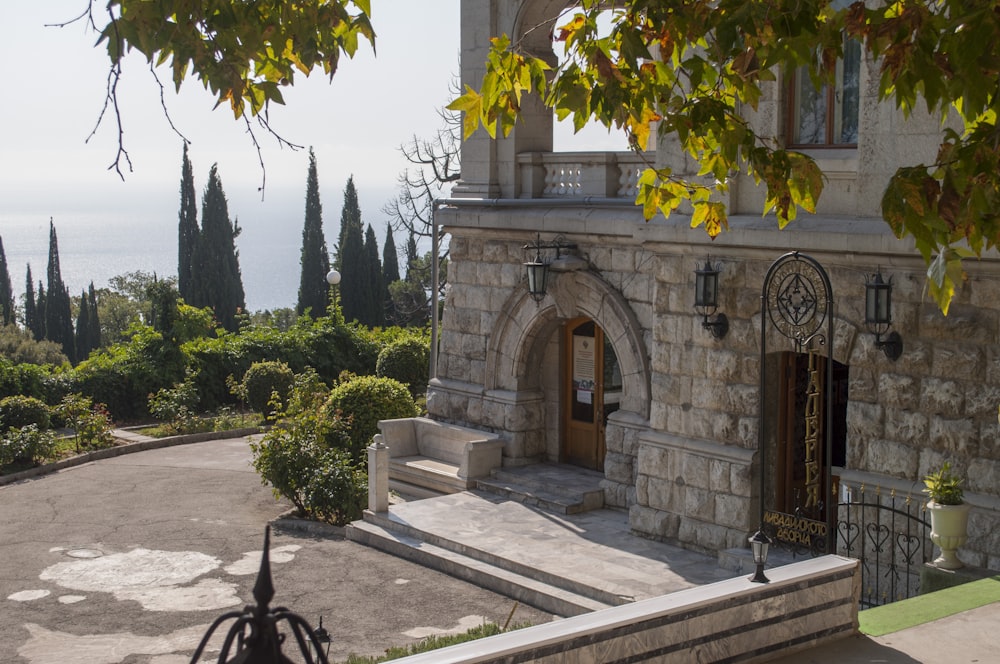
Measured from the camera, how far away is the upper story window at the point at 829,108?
11898 millimetres

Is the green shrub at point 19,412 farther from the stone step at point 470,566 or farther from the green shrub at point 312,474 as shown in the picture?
the stone step at point 470,566

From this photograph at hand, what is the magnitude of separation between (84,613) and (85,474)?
7605 mm

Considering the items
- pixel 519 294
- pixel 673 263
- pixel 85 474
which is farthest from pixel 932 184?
pixel 85 474

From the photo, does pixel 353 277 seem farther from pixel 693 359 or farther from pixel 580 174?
pixel 693 359

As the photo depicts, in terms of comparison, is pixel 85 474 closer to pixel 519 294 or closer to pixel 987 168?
pixel 519 294

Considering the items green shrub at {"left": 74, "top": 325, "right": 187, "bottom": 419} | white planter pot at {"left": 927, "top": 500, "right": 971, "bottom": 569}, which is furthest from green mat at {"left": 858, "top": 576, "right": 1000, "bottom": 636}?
green shrub at {"left": 74, "top": 325, "right": 187, "bottom": 419}

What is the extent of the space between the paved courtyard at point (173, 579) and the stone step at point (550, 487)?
7.33 ft

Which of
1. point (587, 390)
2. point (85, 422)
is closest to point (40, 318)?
point (85, 422)

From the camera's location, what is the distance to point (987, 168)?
5.75 meters

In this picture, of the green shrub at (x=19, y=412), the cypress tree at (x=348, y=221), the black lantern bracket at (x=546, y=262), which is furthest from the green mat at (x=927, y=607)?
the cypress tree at (x=348, y=221)

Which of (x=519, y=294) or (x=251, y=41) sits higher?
(x=251, y=41)

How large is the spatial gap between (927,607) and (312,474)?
30.8ft

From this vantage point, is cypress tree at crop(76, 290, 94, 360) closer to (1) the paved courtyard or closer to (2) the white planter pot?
(1) the paved courtyard

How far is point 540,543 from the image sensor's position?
1361 cm
